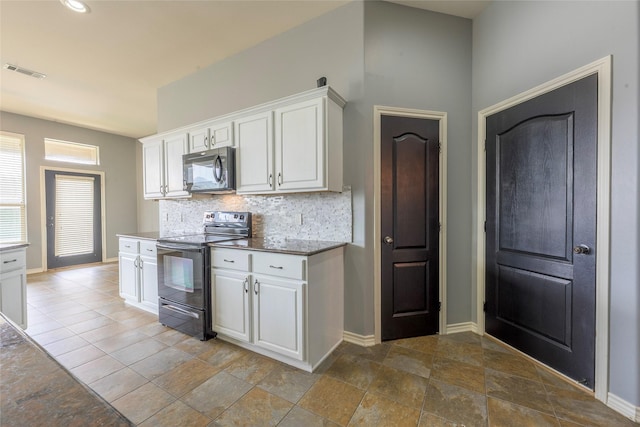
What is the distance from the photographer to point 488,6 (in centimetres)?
250

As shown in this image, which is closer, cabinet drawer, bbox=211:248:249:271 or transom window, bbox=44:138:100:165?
cabinet drawer, bbox=211:248:249:271

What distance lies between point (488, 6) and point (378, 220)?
2.26 metres

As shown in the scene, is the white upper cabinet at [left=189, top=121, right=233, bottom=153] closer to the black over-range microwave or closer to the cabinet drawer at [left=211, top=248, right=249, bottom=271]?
the black over-range microwave

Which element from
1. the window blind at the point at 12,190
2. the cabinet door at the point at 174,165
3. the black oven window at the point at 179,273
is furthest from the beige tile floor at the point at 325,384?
the window blind at the point at 12,190

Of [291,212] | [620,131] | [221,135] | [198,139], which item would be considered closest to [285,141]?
[291,212]

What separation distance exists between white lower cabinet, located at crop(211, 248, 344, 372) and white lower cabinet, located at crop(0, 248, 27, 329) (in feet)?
5.93

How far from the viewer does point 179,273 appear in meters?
2.64

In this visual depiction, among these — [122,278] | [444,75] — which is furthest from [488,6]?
[122,278]

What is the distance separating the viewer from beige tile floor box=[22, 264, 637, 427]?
5.23 feet

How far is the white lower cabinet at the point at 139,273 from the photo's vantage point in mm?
3031

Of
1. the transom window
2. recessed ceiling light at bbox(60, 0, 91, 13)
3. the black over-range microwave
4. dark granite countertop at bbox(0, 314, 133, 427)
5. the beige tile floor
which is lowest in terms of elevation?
the beige tile floor

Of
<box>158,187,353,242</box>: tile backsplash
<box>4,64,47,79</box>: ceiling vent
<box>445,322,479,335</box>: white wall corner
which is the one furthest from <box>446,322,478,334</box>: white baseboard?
<box>4,64,47,79</box>: ceiling vent

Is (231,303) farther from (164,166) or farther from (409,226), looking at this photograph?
(164,166)

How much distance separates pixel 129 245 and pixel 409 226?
3263 millimetres
